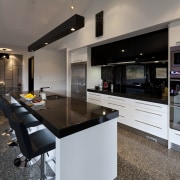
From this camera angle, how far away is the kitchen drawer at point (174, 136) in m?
2.53

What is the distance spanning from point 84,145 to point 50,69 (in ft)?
17.5

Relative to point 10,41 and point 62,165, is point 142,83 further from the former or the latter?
point 10,41

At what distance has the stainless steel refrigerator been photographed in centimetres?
477

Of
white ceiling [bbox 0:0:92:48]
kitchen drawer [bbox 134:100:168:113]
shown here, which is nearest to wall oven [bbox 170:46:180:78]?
kitchen drawer [bbox 134:100:168:113]

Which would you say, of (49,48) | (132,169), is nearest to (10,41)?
(49,48)

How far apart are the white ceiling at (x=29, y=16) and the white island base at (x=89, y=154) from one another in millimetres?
3739

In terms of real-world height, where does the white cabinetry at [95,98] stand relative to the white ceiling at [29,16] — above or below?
below

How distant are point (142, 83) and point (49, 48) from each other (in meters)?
4.13

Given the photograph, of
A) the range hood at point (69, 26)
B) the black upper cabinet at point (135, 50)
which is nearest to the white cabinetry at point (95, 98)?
the black upper cabinet at point (135, 50)

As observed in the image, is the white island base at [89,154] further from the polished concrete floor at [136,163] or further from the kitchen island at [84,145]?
the polished concrete floor at [136,163]

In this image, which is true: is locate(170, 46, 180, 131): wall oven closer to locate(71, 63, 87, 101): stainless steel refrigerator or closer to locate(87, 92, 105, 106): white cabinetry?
locate(87, 92, 105, 106): white cabinetry

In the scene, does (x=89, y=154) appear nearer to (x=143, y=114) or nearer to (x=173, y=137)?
(x=173, y=137)


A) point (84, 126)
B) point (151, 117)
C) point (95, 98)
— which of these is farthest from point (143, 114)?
point (84, 126)

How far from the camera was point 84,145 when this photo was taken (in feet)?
4.87
